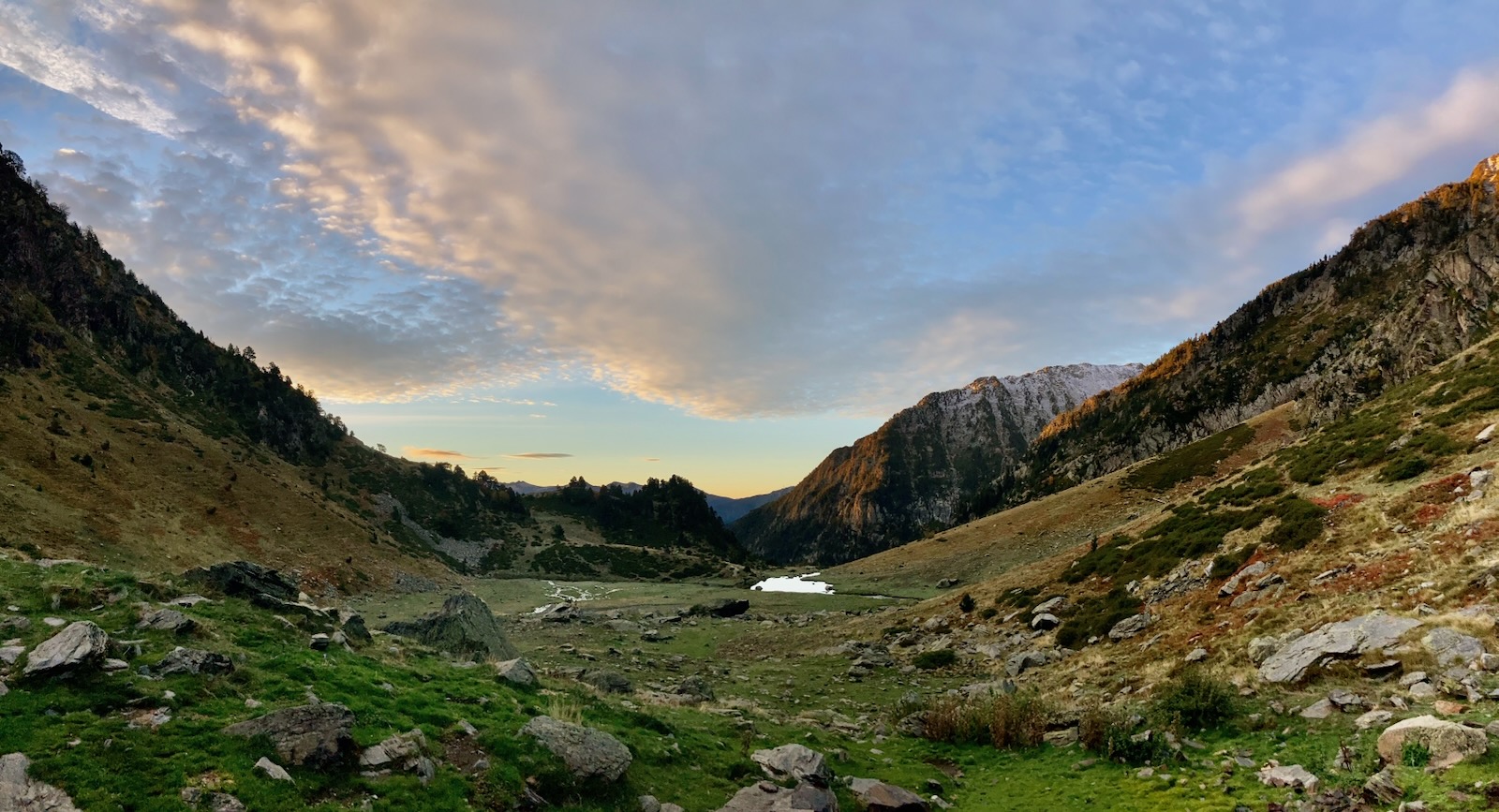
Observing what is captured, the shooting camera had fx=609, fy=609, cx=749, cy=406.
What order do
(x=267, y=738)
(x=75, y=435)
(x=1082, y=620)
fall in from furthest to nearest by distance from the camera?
(x=75, y=435)
(x=1082, y=620)
(x=267, y=738)

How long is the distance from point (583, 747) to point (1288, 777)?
54.0ft

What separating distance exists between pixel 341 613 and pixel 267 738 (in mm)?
14057

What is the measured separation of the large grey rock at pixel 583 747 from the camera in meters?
15.2

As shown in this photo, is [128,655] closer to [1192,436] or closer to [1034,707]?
[1034,707]

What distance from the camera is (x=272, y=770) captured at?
12141 millimetres

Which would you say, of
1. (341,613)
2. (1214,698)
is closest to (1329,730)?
(1214,698)

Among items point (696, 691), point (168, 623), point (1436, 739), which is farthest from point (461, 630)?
point (1436, 739)

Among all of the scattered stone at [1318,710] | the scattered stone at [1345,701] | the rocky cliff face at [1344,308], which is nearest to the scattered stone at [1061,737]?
the scattered stone at [1318,710]

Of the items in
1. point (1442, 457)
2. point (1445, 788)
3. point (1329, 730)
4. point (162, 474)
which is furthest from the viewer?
point (162, 474)

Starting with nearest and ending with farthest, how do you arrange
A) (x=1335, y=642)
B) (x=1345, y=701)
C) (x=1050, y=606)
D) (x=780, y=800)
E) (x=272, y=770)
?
(x=272, y=770) → (x=780, y=800) → (x=1345, y=701) → (x=1335, y=642) → (x=1050, y=606)

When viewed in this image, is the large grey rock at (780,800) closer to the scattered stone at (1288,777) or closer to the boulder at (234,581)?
the scattered stone at (1288,777)

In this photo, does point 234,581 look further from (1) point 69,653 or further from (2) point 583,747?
(2) point 583,747

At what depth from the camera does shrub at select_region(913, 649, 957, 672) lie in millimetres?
37719

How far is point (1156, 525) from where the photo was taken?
164 ft
